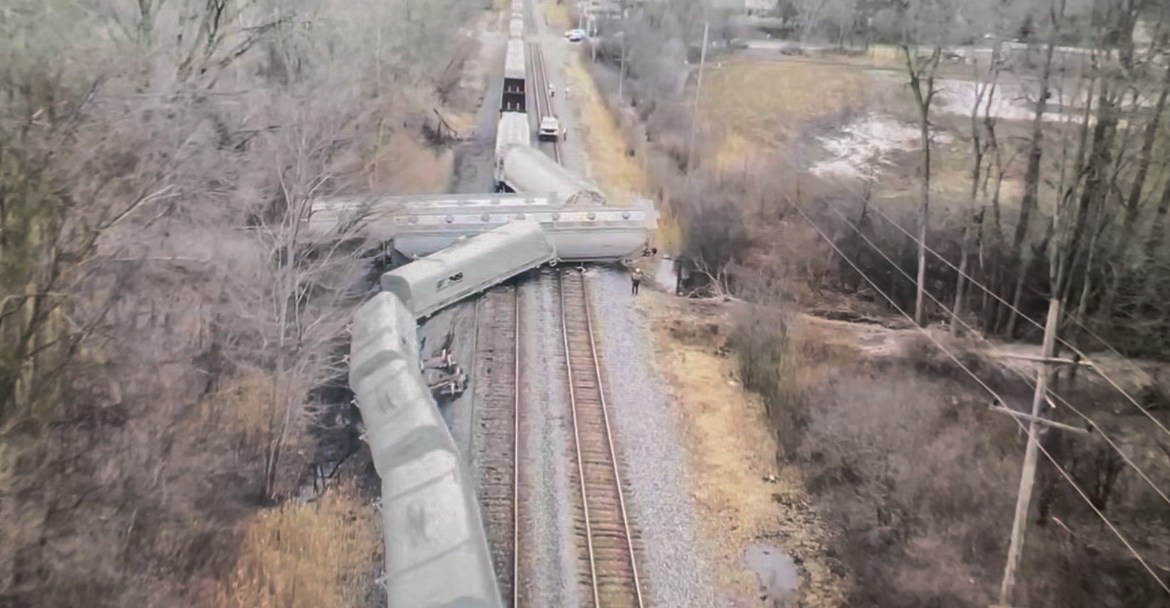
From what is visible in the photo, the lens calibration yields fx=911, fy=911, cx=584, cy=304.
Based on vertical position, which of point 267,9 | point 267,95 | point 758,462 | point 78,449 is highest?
point 267,9

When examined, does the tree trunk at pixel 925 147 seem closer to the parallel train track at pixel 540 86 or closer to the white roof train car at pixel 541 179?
the white roof train car at pixel 541 179

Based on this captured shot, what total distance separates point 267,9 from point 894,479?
686 inches

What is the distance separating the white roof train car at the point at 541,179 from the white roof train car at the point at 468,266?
2.49 m

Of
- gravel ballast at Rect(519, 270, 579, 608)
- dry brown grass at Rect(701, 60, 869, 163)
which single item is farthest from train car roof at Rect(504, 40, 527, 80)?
gravel ballast at Rect(519, 270, 579, 608)

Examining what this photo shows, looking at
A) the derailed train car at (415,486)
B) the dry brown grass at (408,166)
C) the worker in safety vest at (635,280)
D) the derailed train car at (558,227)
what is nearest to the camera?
the derailed train car at (415,486)

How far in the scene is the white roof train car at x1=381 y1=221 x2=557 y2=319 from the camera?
685 inches

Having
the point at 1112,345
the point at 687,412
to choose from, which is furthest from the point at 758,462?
the point at 1112,345

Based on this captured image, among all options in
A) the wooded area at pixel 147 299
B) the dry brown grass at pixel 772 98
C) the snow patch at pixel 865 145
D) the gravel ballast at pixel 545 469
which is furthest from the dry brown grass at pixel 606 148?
the wooded area at pixel 147 299

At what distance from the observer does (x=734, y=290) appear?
20562 mm

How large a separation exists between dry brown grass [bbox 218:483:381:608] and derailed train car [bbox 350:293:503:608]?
94cm

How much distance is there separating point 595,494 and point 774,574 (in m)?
2.67

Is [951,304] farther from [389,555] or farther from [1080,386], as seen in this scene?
[389,555]

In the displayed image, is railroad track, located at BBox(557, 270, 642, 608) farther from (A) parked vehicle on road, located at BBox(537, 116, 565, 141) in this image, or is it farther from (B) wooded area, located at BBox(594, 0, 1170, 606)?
(A) parked vehicle on road, located at BBox(537, 116, 565, 141)

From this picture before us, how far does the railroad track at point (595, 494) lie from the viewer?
11.2 metres
